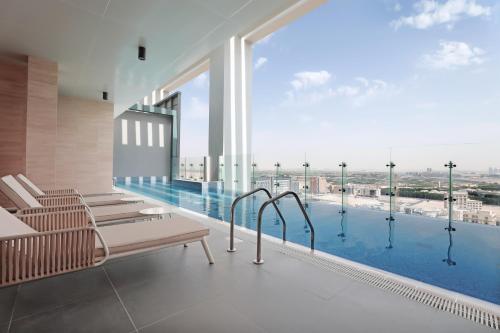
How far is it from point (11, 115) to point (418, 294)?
21.2 ft

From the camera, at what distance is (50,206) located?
2.38 m

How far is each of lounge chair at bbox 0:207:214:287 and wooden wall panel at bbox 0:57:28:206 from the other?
3426 mm

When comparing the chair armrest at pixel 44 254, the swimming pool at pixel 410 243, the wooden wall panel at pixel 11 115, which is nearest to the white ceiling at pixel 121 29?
the wooden wall panel at pixel 11 115

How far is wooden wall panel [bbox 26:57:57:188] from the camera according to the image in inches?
156

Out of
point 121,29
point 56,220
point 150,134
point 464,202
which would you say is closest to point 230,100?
point 150,134

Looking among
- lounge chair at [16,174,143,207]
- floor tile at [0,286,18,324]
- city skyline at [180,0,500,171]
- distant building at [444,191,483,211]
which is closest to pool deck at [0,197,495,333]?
floor tile at [0,286,18,324]

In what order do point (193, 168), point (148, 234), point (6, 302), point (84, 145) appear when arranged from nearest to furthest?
point (6, 302) → point (148, 234) → point (84, 145) → point (193, 168)

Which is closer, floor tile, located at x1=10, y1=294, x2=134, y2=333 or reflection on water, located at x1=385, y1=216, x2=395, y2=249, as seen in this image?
floor tile, located at x1=10, y1=294, x2=134, y2=333

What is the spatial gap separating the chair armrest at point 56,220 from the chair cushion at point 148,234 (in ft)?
→ 1.04

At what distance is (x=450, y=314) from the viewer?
157 centimetres

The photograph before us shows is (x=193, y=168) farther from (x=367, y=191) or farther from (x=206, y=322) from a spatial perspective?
(x=206, y=322)

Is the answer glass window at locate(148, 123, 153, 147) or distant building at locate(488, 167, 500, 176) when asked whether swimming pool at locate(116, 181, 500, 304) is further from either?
glass window at locate(148, 123, 153, 147)

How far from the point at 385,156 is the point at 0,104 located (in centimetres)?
742

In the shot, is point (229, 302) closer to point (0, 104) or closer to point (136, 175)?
point (0, 104)
